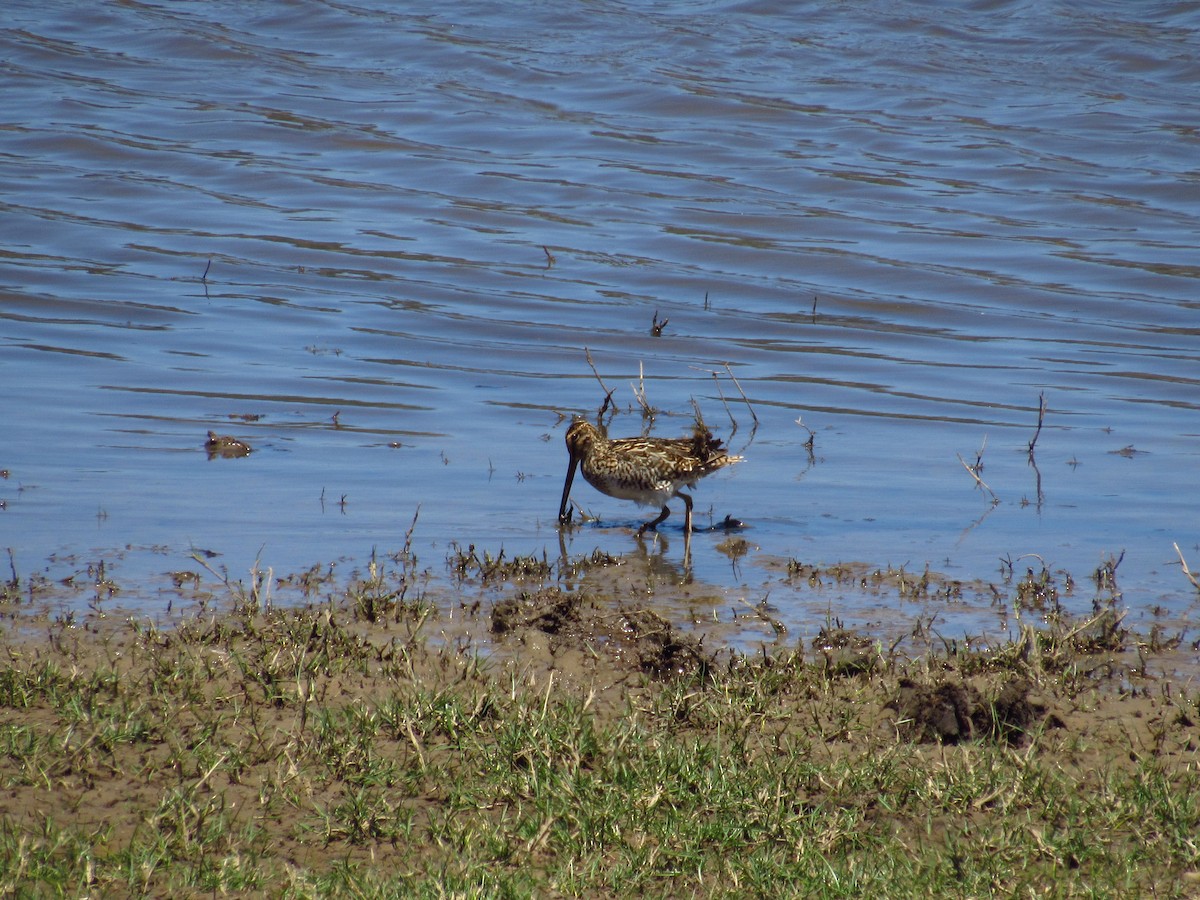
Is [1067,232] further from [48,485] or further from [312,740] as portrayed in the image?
[312,740]

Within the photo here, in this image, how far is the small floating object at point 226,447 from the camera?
10312mm

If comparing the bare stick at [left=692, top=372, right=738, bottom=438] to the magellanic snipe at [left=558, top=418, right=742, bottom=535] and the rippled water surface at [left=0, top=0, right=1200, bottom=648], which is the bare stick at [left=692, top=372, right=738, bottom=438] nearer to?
the rippled water surface at [left=0, top=0, right=1200, bottom=648]

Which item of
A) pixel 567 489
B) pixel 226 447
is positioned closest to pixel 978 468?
pixel 567 489

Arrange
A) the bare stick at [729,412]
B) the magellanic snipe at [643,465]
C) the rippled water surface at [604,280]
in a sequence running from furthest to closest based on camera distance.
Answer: the bare stick at [729,412], the magellanic snipe at [643,465], the rippled water surface at [604,280]

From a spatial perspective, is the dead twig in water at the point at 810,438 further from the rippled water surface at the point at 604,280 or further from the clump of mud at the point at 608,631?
the clump of mud at the point at 608,631

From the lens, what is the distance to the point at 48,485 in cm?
926

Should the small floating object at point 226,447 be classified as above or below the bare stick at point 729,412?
below

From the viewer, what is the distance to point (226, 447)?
34.0 ft

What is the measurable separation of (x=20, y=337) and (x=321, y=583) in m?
7.53

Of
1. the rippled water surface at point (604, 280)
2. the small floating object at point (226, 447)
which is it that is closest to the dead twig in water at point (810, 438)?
the rippled water surface at point (604, 280)

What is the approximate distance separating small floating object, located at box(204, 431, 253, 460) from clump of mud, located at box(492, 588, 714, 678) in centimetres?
377

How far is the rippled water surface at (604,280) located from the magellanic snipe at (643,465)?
27cm

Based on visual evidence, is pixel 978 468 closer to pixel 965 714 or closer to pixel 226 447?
pixel 965 714

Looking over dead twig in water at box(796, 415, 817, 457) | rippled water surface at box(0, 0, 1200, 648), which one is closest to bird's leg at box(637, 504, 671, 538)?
rippled water surface at box(0, 0, 1200, 648)
